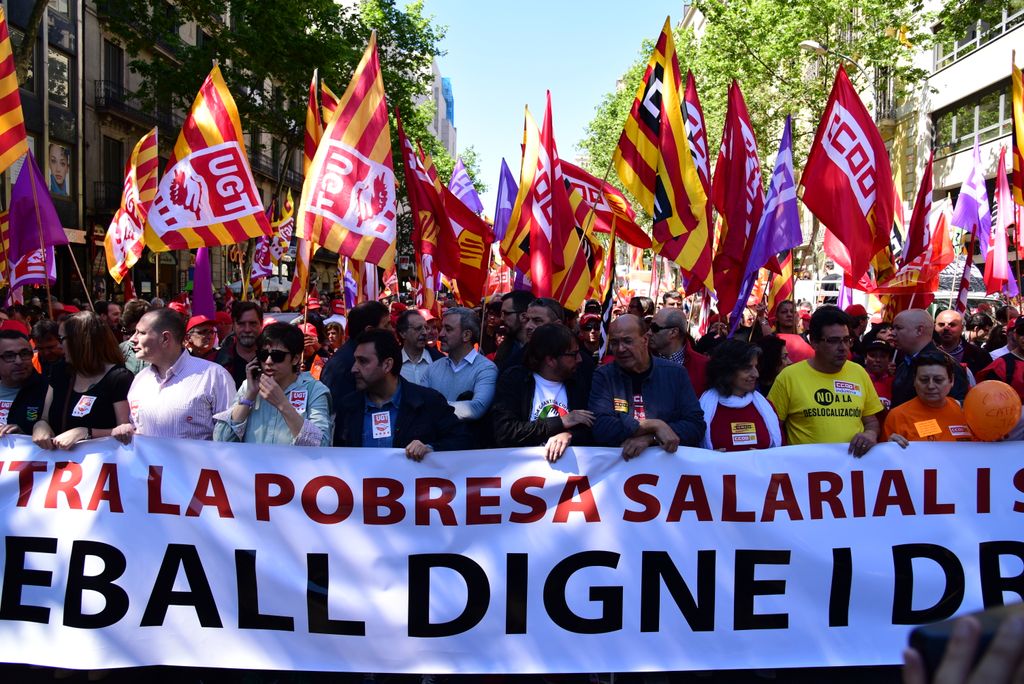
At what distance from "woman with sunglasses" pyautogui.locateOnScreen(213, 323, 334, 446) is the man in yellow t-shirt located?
2.37m

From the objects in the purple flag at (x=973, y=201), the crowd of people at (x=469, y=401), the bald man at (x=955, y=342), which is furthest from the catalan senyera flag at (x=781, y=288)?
the crowd of people at (x=469, y=401)

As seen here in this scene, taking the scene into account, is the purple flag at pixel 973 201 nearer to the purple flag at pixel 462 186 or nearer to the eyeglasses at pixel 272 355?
the purple flag at pixel 462 186

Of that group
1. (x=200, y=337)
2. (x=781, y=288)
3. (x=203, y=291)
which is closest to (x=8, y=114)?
(x=203, y=291)

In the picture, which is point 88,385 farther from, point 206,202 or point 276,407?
point 206,202

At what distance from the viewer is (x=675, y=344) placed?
6.28m

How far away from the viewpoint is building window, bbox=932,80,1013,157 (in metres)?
25.8

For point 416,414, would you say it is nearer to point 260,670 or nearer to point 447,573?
point 447,573

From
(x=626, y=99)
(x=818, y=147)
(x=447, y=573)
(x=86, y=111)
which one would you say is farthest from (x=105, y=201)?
(x=447, y=573)

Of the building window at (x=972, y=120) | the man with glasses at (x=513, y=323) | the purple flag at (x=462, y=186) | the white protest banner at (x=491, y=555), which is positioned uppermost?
the building window at (x=972, y=120)

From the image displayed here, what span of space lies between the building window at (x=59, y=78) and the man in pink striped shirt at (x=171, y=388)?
28.1 m

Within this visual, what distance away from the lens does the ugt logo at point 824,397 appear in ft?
16.5

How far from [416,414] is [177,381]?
1.24 meters

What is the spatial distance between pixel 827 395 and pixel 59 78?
1202 inches

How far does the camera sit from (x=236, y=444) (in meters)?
4.38
